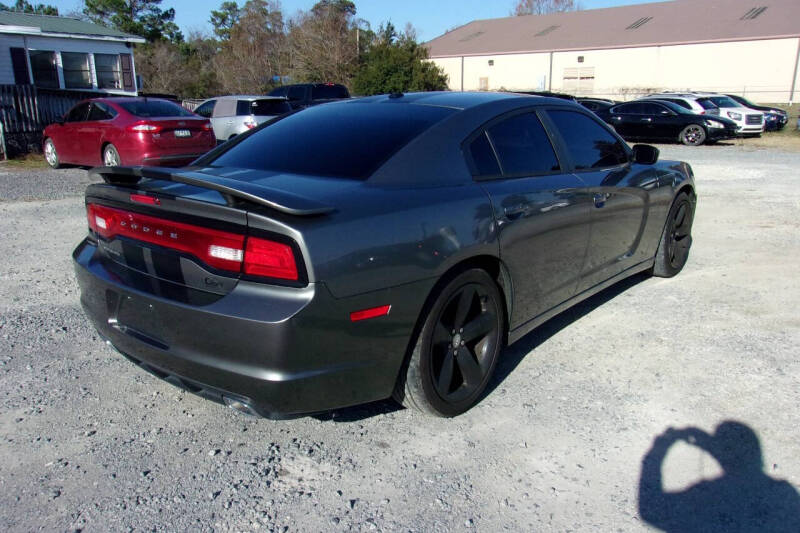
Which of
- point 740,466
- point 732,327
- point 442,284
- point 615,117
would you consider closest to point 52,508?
point 442,284

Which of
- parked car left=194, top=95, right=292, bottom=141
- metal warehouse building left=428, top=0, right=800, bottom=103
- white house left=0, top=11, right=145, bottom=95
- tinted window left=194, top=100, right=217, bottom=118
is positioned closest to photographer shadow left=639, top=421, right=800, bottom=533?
parked car left=194, top=95, right=292, bottom=141

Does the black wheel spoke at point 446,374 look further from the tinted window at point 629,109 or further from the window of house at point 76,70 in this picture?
the window of house at point 76,70

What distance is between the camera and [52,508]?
255 cm

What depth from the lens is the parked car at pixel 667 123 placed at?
1972 centimetres

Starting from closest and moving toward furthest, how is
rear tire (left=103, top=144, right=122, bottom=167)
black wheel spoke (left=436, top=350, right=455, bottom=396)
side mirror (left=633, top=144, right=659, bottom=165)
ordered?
black wheel spoke (left=436, top=350, right=455, bottom=396) → side mirror (left=633, top=144, right=659, bottom=165) → rear tire (left=103, top=144, right=122, bottom=167)

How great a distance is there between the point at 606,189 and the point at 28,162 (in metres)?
14.1

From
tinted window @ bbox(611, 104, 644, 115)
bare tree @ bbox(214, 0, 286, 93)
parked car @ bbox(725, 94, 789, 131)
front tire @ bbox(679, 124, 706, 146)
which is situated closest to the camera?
front tire @ bbox(679, 124, 706, 146)

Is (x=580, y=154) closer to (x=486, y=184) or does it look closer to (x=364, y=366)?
(x=486, y=184)

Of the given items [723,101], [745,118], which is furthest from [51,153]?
[723,101]

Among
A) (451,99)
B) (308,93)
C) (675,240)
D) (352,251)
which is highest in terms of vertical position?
(308,93)

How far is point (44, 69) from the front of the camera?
22.5 m

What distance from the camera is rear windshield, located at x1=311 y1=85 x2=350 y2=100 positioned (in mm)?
18906

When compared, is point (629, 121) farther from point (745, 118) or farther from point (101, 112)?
point (101, 112)

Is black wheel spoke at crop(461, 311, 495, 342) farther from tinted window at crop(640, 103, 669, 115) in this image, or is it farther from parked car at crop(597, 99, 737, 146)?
tinted window at crop(640, 103, 669, 115)
